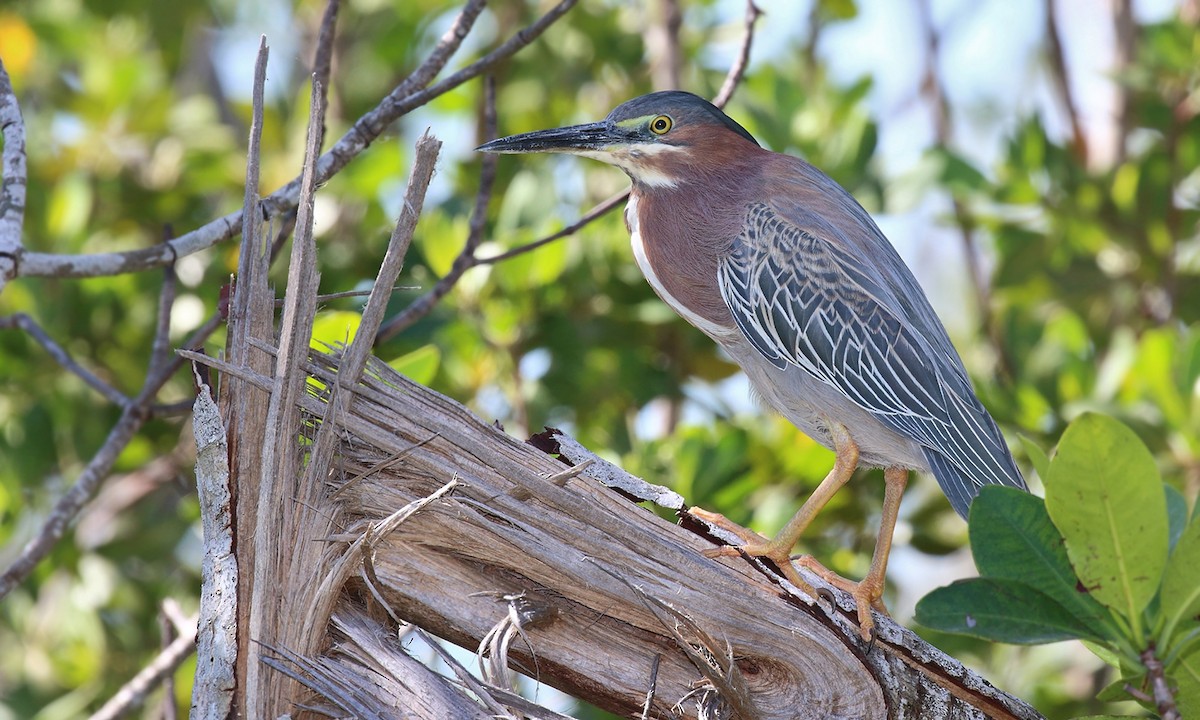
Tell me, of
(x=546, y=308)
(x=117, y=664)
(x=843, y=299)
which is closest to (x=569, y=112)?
(x=546, y=308)

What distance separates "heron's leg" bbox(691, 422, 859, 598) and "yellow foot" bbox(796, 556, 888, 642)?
74mm

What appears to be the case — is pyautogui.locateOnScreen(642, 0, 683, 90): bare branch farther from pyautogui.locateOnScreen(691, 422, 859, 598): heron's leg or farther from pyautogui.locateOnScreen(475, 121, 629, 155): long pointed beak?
pyautogui.locateOnScreen(691, 422, 859, 598): heron's leg

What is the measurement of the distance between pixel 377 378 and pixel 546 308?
1910 mm

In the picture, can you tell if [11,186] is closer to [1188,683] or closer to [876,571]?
[876,571]

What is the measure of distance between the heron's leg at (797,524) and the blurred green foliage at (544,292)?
512mm

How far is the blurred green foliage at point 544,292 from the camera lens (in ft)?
12.0

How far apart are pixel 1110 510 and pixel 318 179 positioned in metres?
1.51

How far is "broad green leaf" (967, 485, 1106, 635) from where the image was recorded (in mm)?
1898

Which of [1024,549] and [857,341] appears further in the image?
[857,341]

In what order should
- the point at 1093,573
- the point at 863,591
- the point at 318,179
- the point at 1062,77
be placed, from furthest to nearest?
the point at 1062,77 → the point at 863,591 → the point at 318,179 → the point at 1093,573

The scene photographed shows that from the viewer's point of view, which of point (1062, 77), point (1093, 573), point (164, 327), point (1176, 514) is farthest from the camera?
point (1062, 77)

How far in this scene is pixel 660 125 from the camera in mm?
3006

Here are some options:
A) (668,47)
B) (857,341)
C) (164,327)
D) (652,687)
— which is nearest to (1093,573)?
(652,687)

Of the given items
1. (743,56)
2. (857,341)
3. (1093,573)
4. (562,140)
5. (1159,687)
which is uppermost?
(743,56)
